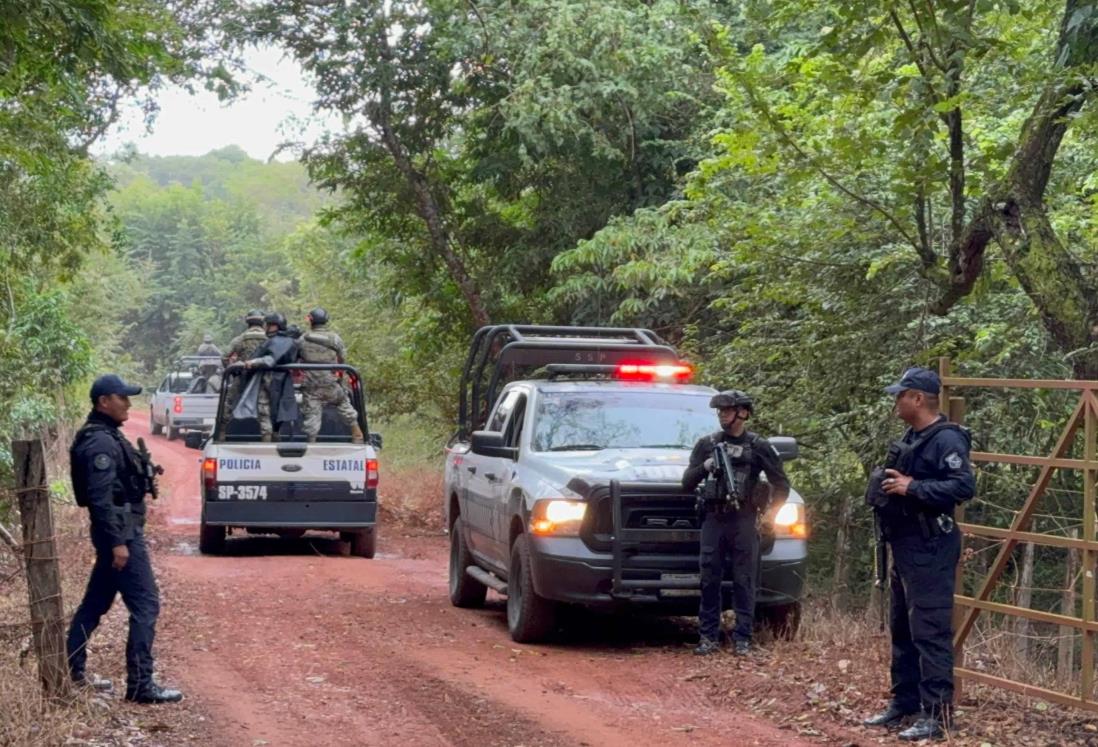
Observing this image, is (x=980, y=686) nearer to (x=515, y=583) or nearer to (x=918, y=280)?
(x=515, y=583)

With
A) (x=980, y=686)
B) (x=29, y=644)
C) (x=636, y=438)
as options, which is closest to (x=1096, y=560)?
(x=980, y=686)

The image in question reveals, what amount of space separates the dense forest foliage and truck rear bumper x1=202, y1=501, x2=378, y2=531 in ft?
10.9

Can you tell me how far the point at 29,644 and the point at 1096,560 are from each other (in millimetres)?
5769

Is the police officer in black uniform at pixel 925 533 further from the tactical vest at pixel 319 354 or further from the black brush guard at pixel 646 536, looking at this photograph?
the tactical vest at pixel 319 354

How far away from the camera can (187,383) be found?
38.7m

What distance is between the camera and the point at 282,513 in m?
16.3

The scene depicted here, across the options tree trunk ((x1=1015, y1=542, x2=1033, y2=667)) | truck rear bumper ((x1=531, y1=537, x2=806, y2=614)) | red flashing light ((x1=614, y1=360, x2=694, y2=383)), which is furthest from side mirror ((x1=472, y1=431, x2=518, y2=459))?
tree trunk ((x1=1015, y1=542, x2=1033, y2=667))

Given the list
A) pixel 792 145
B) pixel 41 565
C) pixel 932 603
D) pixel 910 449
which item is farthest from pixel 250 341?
pixel 932 603

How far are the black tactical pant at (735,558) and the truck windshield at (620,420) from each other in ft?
4.83

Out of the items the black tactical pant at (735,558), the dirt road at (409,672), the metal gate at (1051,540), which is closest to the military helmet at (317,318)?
the dirt road at (409,672)

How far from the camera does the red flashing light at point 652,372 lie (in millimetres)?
12094

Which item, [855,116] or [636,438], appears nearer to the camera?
[636,438]

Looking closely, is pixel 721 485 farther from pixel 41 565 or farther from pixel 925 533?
pixel 41 565

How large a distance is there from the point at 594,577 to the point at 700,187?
6816 millimetres
